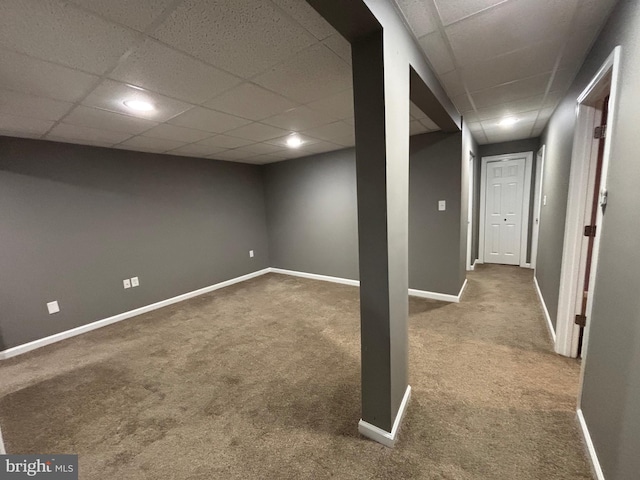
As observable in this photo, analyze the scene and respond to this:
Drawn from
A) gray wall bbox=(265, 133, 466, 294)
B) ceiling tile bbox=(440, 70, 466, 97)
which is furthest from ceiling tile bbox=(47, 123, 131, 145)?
ceiling tile bbox=(440, 70, 466, 97)

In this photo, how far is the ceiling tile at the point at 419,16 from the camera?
1300 millimetres

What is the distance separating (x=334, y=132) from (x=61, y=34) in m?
2.38

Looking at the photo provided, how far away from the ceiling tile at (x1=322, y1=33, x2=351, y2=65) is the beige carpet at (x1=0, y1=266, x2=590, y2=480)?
2221mm

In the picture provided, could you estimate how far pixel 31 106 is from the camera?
195 cm

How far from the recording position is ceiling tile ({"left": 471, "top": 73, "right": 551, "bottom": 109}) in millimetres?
2152

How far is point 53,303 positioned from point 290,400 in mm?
3017

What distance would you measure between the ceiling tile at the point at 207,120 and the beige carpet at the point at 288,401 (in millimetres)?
2200

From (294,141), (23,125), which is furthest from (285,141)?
(23,125)

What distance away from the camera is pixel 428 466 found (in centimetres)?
138

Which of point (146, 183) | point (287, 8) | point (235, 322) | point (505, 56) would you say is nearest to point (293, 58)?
point (287, 8)

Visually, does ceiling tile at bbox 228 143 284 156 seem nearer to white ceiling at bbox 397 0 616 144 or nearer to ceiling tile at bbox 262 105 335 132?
ceiling tile at bbox 262 105 335 132

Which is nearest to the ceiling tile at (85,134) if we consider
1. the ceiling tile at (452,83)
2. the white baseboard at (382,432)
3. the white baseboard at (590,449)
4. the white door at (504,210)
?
the ceiling tile at (452,83)

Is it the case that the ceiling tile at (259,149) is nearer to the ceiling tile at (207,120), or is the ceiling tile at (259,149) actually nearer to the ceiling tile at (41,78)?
the ceiling tile at (207,120)

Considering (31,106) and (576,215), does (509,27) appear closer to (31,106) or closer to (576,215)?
(576,215)
